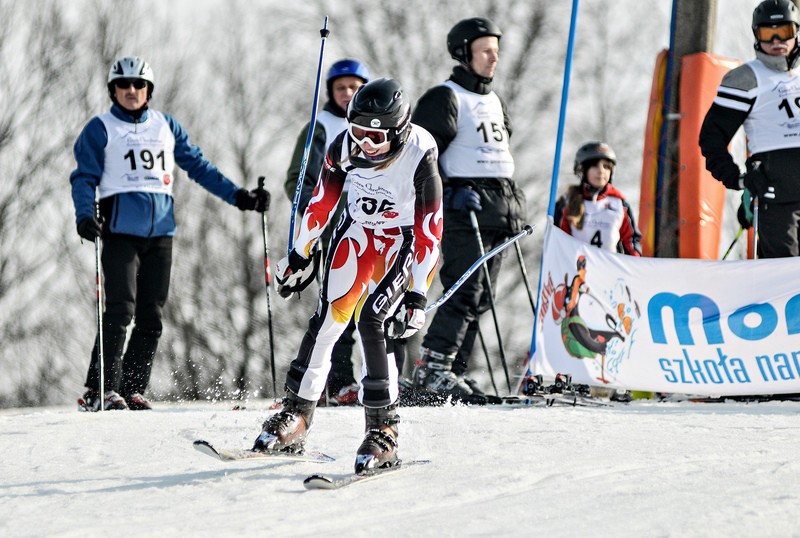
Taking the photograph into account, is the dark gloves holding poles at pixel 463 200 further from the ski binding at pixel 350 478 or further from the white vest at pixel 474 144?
the ski binding at pixel 350 478

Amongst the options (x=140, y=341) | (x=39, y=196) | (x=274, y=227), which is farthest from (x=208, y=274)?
(x=140, y=341)

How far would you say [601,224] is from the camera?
33.2 ft

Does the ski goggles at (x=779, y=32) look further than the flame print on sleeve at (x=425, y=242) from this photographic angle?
Yes

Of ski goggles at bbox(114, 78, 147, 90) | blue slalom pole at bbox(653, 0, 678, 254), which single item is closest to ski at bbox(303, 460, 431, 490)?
ski goggles at bbox(114, 78, 147, 90)

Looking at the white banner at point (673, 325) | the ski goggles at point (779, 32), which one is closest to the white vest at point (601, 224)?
the white banner at point (673, 325)

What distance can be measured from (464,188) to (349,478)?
347 centimetres

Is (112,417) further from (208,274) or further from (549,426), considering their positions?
(208,274)

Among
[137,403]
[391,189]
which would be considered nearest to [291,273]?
[391,189]

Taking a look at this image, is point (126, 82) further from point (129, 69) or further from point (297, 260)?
point (297, 260)

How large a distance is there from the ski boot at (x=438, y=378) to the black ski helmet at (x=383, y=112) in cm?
288

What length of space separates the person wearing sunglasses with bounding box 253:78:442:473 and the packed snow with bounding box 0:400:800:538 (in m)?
0.28

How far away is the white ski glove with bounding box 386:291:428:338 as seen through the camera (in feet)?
19.0

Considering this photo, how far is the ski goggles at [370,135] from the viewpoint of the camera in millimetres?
5820

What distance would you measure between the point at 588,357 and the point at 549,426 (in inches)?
63.9
